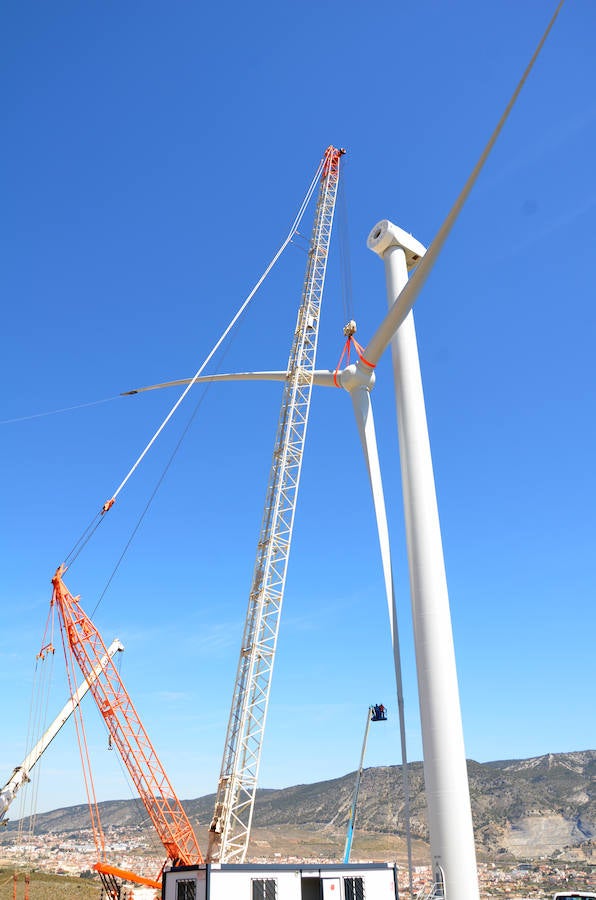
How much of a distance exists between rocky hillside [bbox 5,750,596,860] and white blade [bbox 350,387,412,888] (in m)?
82.7

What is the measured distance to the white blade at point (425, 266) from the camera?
2158cm

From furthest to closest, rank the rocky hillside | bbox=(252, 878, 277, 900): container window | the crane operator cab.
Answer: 1. the rocky hillside
2. the crane operator cab
3. bbox=(252, 878, 277, 900): container window

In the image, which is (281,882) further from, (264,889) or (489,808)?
(489,808)

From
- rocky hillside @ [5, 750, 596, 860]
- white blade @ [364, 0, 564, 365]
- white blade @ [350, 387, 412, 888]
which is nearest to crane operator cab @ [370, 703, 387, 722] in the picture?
white blade @ [350, 387, 412, 888]

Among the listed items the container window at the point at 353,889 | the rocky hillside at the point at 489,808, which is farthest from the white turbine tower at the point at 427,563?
the rocky hillside at the point at 489,808

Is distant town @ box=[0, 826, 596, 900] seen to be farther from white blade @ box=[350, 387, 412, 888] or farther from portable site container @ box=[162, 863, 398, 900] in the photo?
white blade @ box=[350, 387, 412, 888]

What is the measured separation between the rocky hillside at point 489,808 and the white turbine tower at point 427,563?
83.5 metres

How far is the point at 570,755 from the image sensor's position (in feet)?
480

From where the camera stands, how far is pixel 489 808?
117438mm

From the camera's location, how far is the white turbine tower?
23.6 meters

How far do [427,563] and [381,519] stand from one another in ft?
14.6

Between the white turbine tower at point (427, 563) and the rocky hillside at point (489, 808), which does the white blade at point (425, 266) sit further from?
the rocky hillside at point (489, 808)

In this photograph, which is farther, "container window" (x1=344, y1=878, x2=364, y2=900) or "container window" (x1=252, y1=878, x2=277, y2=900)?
"container window" (x1=344, y1=878, x2=364, y2=900)

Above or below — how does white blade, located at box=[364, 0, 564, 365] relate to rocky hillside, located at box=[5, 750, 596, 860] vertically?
above
